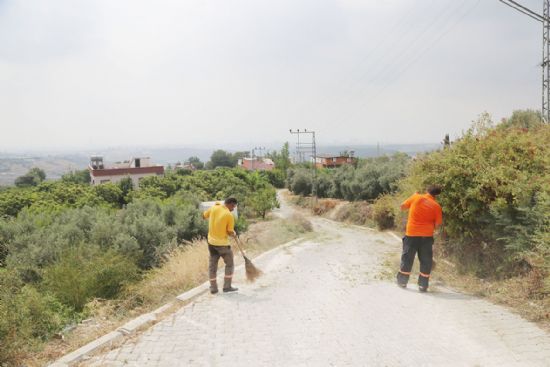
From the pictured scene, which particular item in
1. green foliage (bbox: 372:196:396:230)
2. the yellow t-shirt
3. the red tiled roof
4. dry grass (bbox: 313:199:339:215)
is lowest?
dry grass (bbox: 313:199:339:215)

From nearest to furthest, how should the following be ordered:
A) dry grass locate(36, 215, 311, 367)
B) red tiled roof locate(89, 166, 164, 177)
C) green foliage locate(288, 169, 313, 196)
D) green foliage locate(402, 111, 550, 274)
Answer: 1. dry grass locate(36, 215, 311, 367)
2. green foliage locate(402, 111, 550, 274)
3. green foliage locate(288, 169, 313, 196)
4. red tiled roof locate(89, 166, 164, 177)

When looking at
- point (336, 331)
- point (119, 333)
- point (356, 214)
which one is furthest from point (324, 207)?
point (119, 333)

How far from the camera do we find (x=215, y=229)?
6.71 m

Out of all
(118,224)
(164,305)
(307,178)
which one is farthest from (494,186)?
(307,178)

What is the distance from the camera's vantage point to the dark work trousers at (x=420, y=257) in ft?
21.6

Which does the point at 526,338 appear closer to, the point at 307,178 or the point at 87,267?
the point at 87,267

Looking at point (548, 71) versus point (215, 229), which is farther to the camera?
point (548, 71)

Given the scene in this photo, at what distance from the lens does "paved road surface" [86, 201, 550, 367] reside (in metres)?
4.39

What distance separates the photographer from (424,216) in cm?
666

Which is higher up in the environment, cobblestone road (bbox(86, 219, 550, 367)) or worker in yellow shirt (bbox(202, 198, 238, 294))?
worker in yellow shirt (bbox(202, 198, 238, 294))

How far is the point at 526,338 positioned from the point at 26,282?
10134 mm

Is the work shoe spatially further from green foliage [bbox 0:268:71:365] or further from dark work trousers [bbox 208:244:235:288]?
green foliage [bbox 0:268:71:365]

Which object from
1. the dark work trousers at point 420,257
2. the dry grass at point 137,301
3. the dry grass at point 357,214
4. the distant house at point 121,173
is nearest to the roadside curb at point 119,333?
the dry grass at point 137,301

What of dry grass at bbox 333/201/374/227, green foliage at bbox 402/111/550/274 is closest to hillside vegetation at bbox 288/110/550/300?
green foliage at bbox 402/111/550/274
